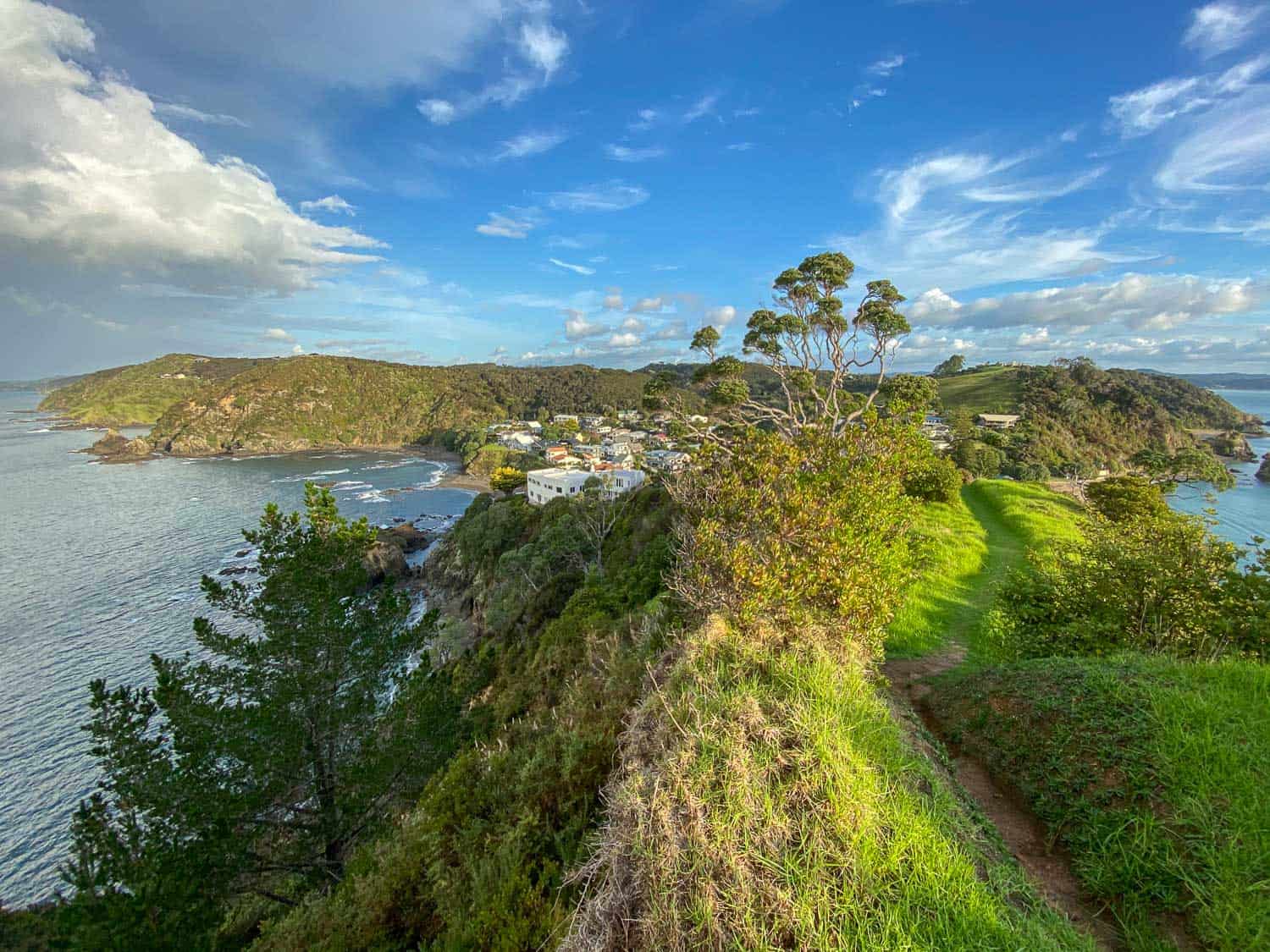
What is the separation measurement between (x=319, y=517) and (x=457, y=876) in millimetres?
9338

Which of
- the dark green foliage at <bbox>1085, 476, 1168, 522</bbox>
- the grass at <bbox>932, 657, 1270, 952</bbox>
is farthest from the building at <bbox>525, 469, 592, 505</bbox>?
the grass at <bbox>932, 657, 1270, 952</bbox>

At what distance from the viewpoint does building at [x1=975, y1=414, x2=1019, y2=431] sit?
53.5m

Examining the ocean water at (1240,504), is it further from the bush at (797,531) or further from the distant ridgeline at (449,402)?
the bush at (797,531)

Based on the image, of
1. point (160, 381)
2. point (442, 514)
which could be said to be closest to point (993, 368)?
point (442, 514)

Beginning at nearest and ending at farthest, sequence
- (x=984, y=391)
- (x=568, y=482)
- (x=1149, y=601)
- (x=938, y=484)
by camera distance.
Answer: (x=1149, y=601), (x=938, y=484), (x=568, y=482), (x=984, y=391)

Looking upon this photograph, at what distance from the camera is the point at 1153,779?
4043 mm

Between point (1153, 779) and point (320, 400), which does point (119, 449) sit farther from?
point (1153, 779)

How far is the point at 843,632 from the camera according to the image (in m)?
5.68

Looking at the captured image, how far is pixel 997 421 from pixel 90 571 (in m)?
87.9

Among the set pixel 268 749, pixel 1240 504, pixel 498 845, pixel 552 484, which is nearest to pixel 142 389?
pixel 552 484

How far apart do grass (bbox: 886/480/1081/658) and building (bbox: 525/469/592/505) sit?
35659mm

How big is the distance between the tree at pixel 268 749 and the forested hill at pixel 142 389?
538 ft

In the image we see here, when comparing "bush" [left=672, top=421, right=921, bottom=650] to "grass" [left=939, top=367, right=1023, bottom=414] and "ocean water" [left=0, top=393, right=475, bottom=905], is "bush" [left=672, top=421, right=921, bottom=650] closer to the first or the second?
"ocean water" [left=0, top=393, right=475, bottom=905]

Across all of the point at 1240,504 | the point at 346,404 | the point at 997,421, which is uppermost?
the point at 346,404
